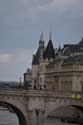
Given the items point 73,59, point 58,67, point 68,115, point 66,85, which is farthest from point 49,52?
point 68,115

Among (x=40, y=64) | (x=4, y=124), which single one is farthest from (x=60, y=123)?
(x=40, y=64)

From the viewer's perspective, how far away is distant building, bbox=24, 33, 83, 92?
7925cm

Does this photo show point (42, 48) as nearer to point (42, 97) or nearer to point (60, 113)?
point (60, 113)

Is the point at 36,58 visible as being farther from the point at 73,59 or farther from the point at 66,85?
the point at 66,85

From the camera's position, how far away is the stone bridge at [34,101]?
5412 cm

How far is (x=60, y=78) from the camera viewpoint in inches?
3246

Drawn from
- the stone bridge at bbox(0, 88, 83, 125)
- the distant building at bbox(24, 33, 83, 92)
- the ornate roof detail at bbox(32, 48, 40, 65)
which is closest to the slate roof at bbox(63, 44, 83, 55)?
the distant building at bbox(24, 33, 83, 92)

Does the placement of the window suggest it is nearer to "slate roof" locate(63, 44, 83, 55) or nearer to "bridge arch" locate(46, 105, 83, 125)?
"bridge arch" locate(46, 105, 83, 125)

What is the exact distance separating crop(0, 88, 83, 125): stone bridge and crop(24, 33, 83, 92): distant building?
19542mm

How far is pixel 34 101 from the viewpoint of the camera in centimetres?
5591

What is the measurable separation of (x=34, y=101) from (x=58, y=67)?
28.0m

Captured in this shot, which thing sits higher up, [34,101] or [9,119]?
[34,101]

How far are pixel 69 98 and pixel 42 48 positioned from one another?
44.7 metres

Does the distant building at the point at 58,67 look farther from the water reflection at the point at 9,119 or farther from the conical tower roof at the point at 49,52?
the water reflection at the point at 9,119
